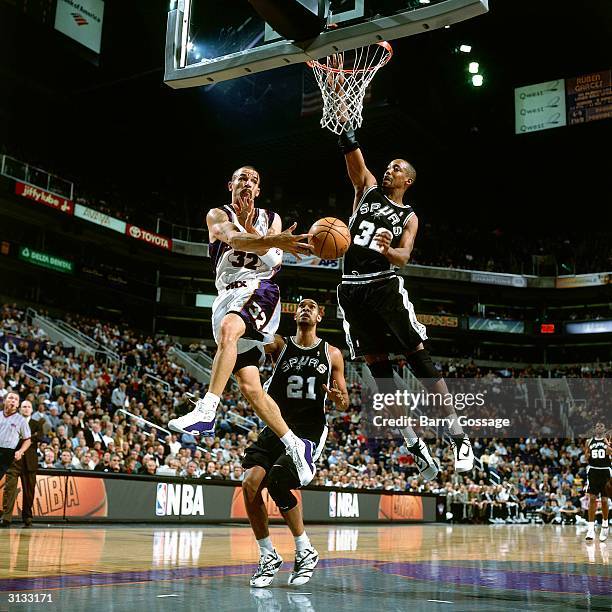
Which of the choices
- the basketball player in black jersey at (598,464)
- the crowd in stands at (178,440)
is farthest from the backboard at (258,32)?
the basketball player in black jersey at (598,464)

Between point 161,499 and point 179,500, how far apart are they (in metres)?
0.52

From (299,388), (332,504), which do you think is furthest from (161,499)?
(299,388)

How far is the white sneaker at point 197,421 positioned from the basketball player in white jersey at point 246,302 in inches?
6.6

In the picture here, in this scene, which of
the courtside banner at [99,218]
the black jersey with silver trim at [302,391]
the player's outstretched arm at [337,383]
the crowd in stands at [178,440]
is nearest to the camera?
the black jersey with silver trim at [302,391]

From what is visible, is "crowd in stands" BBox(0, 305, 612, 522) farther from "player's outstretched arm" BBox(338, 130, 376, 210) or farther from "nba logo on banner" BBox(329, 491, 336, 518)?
"player's outstretched arm" BBox(338, 130, 376, 210)

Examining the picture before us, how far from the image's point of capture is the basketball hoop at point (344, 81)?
662 centimetres

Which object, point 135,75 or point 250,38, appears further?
point 135,75

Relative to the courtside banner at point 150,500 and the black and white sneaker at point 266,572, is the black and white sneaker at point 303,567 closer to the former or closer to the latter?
the black and white sneaker at point 266,572

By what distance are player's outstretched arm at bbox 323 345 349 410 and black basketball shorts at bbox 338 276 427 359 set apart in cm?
72

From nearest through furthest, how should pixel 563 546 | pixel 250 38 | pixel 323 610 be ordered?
pixel 323 610 → pixel 250 38 → pixel 563 546

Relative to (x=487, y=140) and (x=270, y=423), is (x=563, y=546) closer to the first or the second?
(x=270, y=423)

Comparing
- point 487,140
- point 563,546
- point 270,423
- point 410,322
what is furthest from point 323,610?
point 487,140

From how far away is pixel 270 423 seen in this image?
582cm

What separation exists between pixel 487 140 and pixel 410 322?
1173 inches
